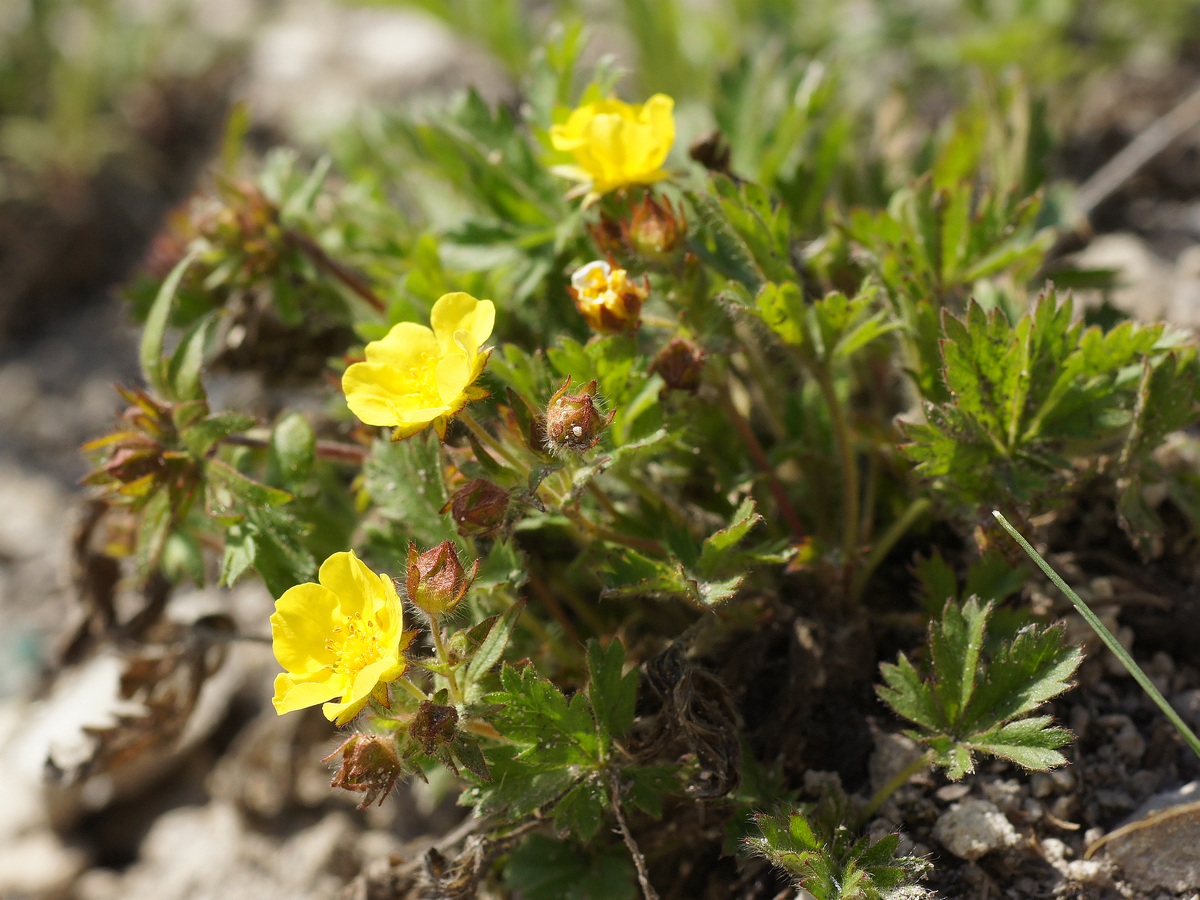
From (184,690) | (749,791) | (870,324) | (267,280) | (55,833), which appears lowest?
(55,833)

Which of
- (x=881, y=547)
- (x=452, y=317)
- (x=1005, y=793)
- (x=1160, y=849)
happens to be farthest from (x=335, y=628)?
(x=1160, y=849)

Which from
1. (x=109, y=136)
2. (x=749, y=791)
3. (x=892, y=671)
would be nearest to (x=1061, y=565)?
(x=892, y=671)

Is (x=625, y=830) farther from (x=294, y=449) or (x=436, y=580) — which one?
(x=294, y=449)

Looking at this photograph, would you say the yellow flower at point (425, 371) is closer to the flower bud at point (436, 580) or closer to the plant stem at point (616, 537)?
the flower bud at point (436, 580)

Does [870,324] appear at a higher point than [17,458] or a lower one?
higher

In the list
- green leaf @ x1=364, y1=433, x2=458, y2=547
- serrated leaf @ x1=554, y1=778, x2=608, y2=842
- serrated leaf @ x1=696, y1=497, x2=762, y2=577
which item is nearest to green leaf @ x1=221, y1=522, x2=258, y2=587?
green leaf @ x1=364, y1=433, x2=458, y2=547

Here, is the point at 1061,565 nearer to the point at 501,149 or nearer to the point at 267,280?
the point at 501,149
